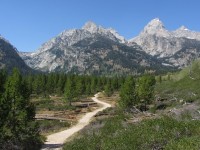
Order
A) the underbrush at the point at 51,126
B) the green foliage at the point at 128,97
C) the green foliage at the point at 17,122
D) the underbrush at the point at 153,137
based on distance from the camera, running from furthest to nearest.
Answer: the green foliage at the point at 128,97, the underbrush at the point at 51,126, the green foliage at the point at 17,122, the underbrush at the point at 153,137

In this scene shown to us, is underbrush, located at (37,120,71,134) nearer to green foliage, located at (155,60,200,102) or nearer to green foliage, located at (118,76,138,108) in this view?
green foliage, located at (118,76,138,108)

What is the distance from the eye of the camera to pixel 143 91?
70.2 metres

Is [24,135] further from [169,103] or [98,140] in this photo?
[169,103]

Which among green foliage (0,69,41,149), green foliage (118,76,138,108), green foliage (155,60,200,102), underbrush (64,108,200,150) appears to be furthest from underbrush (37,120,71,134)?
underbrush (64,108,200,150)

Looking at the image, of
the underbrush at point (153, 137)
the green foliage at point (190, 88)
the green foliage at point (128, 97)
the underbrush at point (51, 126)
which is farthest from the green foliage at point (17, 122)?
the green foliage at point (128, 97)

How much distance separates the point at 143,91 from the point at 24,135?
41136 mm

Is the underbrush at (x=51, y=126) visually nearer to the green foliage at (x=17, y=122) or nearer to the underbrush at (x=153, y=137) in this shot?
the green foliage at (x=17, y=122)

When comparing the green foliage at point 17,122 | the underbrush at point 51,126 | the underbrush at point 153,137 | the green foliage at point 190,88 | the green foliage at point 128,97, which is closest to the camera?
the underbrush at point 153,137

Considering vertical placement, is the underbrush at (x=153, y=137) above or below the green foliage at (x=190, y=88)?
below

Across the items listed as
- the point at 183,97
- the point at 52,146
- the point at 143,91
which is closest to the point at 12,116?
the point at 52,146

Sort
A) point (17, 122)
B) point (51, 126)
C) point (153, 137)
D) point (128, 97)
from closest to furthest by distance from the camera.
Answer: point (153, 137)
point (17, 122)
point (51, 126)
point (128, 97)

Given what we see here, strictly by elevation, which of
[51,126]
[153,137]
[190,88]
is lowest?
[51,126]

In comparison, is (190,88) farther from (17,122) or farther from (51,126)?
(17,122)

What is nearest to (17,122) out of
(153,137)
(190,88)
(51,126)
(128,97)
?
(153,137)
